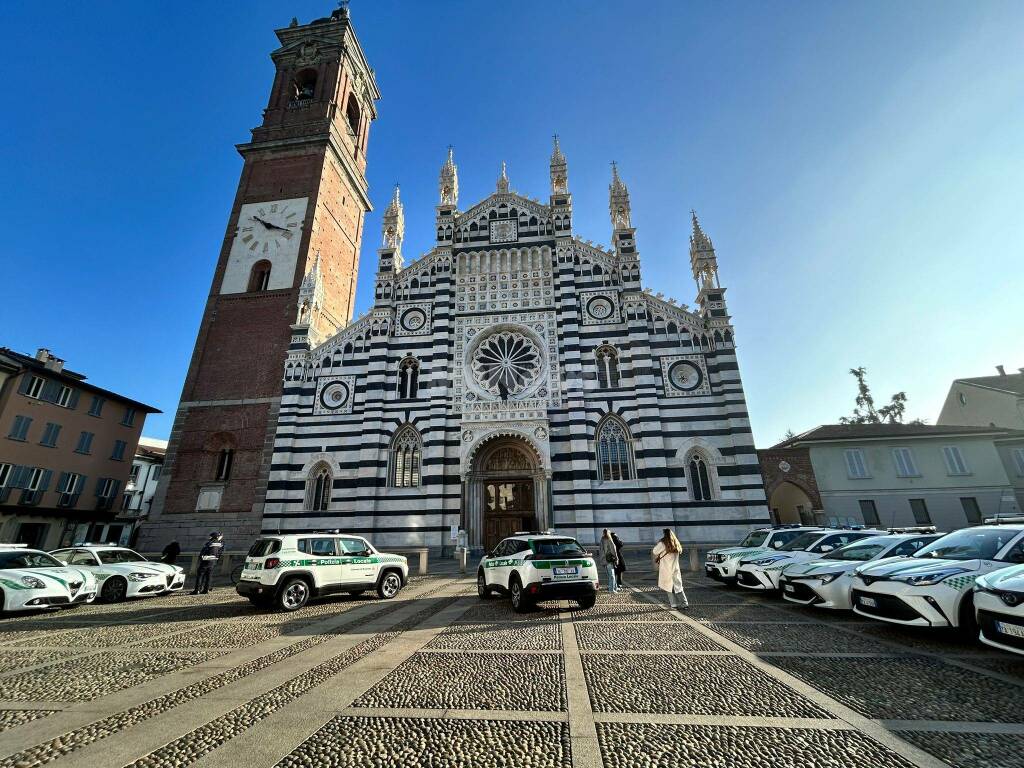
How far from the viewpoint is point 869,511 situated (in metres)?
23.9

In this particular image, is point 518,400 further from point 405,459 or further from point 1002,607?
point 1002,607

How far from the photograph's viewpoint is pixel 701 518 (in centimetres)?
2033

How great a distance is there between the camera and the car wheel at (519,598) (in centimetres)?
897

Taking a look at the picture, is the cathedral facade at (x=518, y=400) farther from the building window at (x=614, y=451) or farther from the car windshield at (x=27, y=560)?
the car windshield at (x=27, y=560)

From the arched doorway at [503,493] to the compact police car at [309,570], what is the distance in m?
9.79

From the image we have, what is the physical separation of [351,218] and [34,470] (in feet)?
80.7

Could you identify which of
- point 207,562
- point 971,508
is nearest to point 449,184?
point 207,562

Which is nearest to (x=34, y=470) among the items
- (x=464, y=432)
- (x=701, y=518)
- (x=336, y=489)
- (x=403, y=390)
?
(x=336, y=489)

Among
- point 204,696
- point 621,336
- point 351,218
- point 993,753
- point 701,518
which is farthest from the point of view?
point 351,218

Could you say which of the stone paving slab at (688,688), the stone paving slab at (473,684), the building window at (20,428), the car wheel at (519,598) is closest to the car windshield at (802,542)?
the stone paving slab at (688,688)

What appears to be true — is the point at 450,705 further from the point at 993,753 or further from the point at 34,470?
Result: the point at 34,470

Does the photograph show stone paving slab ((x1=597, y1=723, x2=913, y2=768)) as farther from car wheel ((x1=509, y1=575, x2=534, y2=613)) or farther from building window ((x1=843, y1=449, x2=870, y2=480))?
building window ((x1=843, y1=449, x2=870, y2=480))

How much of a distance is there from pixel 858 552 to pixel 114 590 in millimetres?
17887

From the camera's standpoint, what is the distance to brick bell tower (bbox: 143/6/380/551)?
76.4 feet
